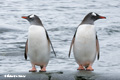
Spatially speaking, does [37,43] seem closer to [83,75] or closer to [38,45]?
[38,45]

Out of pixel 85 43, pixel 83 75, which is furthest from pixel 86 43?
pixel 83 75

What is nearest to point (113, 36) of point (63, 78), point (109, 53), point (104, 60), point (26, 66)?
point (109, 53)

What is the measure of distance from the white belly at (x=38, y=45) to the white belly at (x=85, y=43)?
20.8 inches

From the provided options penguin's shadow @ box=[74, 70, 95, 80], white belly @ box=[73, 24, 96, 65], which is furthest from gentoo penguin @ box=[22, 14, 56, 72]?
penguin's shadow @ box=[74, 70, 95, 80]

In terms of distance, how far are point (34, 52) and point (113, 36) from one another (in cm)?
621

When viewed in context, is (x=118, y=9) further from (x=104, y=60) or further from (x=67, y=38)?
(x=104, y=60)

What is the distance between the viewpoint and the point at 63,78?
618 cm

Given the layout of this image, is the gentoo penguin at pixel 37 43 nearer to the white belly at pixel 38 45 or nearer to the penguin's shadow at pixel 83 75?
the white belly at pixel 38 45

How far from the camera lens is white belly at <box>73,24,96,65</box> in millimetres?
6859

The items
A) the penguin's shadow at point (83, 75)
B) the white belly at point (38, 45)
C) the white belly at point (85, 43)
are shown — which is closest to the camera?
the penguin's shadow at point (83, 75)

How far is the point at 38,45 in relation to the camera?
6797 mm

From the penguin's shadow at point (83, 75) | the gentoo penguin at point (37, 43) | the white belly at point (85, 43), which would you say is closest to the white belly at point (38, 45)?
the gentoo penguin at point (37, 43)

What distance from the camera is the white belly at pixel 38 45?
673 cm

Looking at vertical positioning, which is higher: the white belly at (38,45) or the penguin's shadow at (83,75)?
the white belly at (38,45)
